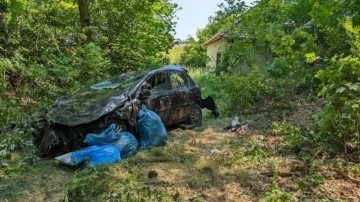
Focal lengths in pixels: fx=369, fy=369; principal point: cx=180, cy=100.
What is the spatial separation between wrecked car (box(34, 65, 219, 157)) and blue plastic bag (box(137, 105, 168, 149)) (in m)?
0.15

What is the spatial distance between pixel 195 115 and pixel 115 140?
134 inches

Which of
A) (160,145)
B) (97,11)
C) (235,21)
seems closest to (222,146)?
(160,145)

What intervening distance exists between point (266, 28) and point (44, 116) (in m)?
9.20

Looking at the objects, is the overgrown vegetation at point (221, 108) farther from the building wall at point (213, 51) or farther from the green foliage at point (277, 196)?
the building wall at point (213, 51)

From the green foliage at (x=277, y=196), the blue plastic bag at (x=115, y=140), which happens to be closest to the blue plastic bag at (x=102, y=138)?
the blue plastic bag at (x=115, y=140)

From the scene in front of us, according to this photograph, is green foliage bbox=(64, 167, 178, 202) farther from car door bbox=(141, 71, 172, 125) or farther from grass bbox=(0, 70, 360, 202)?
car door bbox=(141, 71, 172, 125)

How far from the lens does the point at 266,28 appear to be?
44.7ft

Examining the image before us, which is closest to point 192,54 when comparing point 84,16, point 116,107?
point 84,16

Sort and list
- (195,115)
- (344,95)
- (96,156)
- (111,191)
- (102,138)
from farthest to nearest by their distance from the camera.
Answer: (195,115) < (102,138) < (96,156) < (344,95) < (111,191)

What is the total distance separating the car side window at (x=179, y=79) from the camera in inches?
341

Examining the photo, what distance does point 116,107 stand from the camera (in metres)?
6.69

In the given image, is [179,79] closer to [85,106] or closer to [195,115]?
[195,115]

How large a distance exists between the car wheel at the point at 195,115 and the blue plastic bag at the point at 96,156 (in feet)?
11.4

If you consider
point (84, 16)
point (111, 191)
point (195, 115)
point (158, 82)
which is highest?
point (84, 16)
